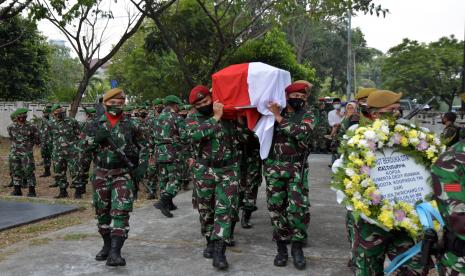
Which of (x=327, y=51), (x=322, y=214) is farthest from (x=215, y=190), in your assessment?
(x=327, y=51)

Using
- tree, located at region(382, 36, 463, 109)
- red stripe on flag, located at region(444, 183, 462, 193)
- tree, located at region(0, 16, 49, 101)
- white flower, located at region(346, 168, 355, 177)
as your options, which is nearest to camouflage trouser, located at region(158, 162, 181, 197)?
white flower, located at region(346, 168, 355, 177)

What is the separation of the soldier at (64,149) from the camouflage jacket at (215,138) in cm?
588

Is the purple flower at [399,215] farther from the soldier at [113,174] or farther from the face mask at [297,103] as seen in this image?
the soldier at [113,174]

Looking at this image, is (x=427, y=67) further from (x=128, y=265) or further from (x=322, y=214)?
(x=128, y=265)

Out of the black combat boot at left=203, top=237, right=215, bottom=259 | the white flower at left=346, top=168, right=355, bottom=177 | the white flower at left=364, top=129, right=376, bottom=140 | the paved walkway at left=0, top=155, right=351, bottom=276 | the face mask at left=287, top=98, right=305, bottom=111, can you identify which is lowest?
the paved walkway at left=0, top=155, right=351, bottom=276

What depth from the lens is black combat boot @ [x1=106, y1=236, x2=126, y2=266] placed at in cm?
548

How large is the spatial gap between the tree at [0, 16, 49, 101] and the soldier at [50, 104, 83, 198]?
15.6m

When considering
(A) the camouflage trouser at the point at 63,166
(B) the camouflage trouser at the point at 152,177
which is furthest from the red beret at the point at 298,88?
(A) the camouflage trouser at the point at 63,166

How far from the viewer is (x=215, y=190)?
18.5 feet

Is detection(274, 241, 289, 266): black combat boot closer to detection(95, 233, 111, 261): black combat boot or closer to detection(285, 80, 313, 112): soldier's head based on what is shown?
detection(285, 80, 313, 112): soldier's head

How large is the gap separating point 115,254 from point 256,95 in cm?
218

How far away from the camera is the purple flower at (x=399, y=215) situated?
3.61 meters

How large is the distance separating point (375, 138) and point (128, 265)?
306cm

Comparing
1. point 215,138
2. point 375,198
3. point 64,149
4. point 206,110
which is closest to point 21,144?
point 64,149
